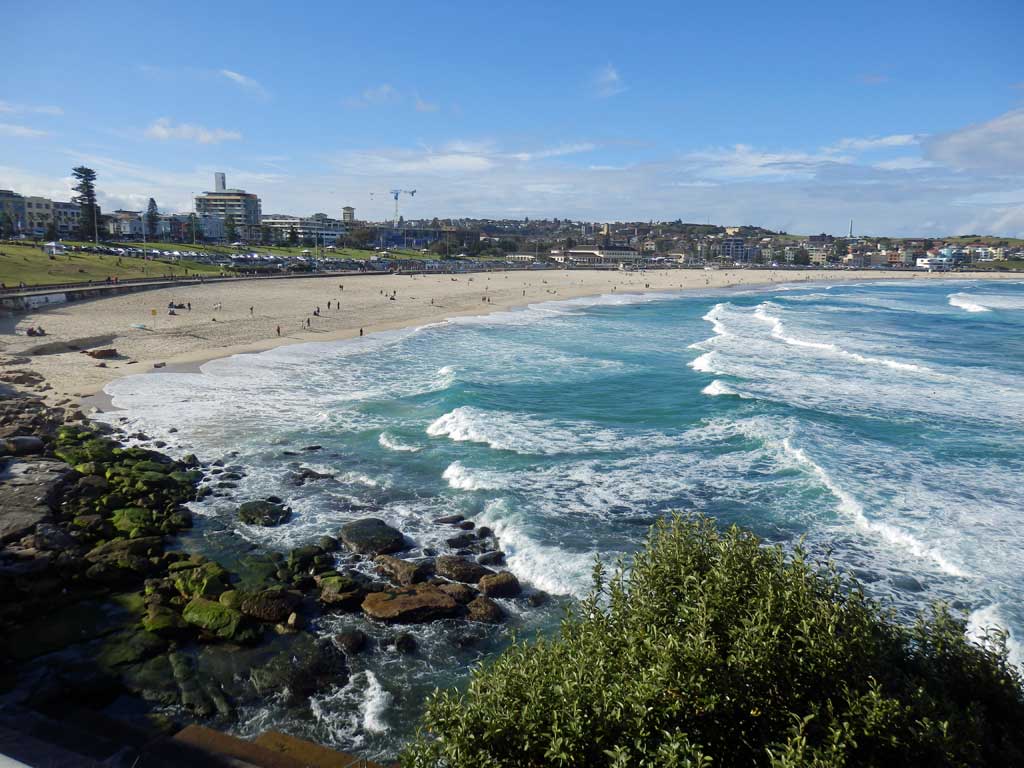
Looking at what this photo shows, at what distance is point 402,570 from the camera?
46.3 feet

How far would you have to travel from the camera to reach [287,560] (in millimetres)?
14469

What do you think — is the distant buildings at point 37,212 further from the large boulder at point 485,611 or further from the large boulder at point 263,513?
the large boulder at point 485,611

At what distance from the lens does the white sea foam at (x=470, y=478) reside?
1901 centimetres

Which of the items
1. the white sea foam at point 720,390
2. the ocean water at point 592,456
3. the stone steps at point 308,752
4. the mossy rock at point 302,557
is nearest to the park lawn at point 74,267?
the ocean water at point 592,456

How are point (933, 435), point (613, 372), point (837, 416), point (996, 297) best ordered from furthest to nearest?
point (996, 297), point (613, 372), point (837, 416), point (933, 435)

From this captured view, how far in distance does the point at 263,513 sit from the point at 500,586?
22.6 feet

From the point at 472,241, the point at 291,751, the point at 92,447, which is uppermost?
the point at 472,241

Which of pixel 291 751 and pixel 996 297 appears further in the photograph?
pixel 996 297

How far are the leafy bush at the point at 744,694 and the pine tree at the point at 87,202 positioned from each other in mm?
105277

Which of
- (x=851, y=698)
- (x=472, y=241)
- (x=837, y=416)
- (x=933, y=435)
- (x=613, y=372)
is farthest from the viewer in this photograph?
(x=472, y=241)

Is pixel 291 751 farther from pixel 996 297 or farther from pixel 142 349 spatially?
pixel 996 297

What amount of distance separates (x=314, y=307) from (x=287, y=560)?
141ft

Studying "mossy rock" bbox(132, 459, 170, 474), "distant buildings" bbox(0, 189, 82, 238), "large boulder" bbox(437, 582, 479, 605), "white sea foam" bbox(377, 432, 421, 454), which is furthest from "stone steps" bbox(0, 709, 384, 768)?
"distant buildings" bbox(0, 189, 82, 238)

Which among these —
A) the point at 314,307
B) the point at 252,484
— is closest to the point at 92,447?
the point at 252,484
